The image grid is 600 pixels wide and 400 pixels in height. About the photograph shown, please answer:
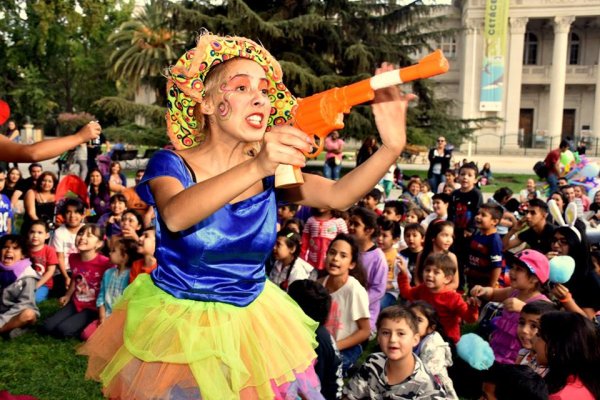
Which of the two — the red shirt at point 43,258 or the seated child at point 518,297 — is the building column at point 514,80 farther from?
the seated child at point 518,297

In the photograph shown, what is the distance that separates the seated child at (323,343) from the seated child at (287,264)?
5.27ft

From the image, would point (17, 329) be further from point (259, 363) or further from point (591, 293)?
point (591, 293)

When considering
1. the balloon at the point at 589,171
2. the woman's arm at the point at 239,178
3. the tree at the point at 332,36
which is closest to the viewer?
the woman's arm at the point at 239,178

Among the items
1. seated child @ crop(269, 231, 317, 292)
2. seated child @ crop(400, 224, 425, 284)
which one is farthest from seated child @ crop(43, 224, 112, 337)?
seated child @ crop(400, 224, 425, 284)

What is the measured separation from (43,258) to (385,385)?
485 centimetres

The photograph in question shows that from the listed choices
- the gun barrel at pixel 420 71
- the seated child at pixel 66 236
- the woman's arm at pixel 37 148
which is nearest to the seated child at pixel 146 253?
the seated child at pixel 66 236

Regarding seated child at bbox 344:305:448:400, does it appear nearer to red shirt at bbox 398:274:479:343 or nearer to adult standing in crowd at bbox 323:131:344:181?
red shirt at bbox 398:274:479:343

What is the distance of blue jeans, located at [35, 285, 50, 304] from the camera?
7.09 m

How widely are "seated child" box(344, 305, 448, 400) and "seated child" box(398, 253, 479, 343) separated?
4.84 feet

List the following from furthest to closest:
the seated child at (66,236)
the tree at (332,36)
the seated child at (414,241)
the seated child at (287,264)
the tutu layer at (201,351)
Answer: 1. the tree at (332,36)
2. the seated child at (66,236)
3. the seated child at (414,241)
4. the seated child at (287,264)
5. the tutu layer at (201,351)

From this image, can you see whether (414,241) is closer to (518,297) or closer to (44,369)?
(518,297)

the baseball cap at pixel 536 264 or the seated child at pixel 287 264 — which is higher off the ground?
the baseball cap at pixel 536 264

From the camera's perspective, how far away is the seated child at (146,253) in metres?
5.46

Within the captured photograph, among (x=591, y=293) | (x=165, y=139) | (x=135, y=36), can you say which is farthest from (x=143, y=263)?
(x=135, y=36)
